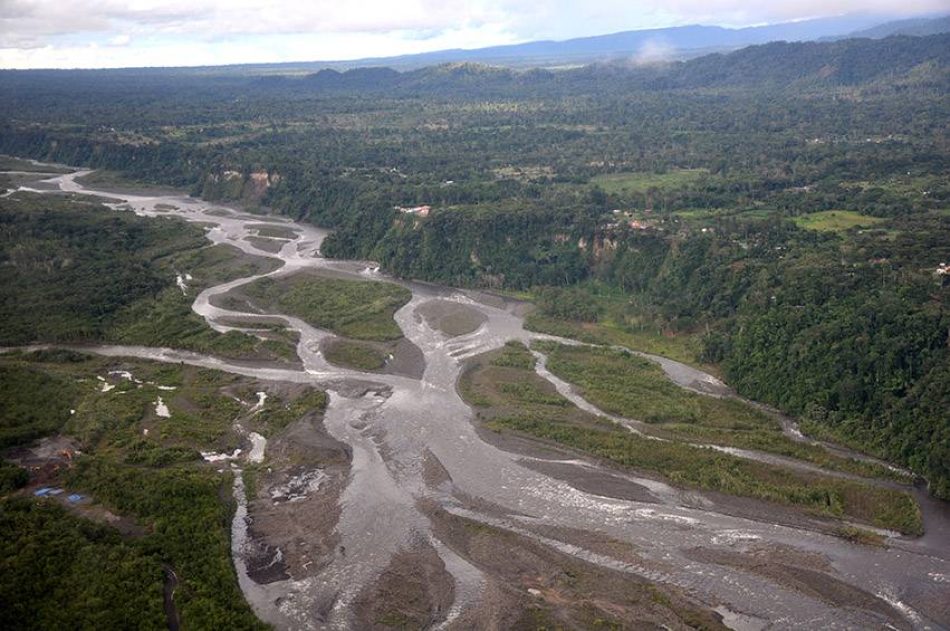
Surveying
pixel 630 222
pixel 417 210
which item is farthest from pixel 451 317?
pixel 417 210

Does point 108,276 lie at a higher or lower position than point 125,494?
higher

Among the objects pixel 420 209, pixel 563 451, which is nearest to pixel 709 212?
pixel 420 209

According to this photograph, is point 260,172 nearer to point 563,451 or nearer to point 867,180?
point 867,180

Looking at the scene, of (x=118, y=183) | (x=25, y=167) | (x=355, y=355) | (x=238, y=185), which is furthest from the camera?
(x=25, y=167)

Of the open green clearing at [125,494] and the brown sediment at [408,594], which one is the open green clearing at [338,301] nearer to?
the open green clearing at [125,494]

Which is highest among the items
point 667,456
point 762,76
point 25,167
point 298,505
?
point 762,76

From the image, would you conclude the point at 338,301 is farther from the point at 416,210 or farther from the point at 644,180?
the point at 644,180
